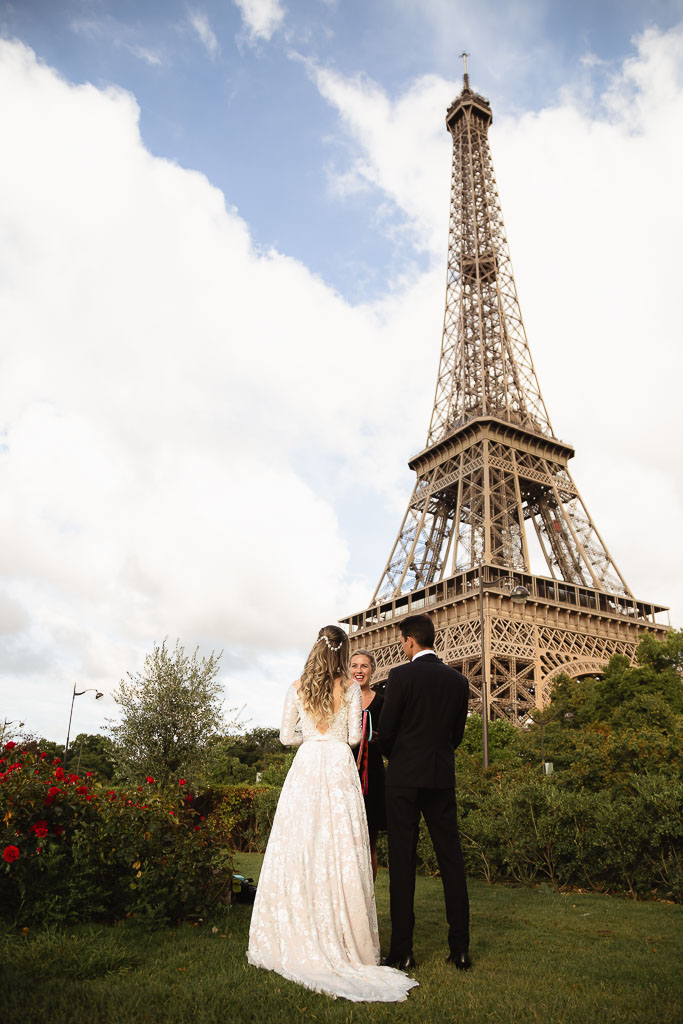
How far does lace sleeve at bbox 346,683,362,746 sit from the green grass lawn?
1.49 m

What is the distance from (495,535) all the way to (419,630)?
3006cm

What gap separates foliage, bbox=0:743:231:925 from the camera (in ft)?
16.7

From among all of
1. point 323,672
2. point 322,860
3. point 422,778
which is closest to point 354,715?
point 323,672

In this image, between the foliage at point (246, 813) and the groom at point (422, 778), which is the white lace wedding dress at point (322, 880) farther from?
the foliage at point (246, 813)

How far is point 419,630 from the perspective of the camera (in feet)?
17.2

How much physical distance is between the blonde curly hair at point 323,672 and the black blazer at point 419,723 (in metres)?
0.39

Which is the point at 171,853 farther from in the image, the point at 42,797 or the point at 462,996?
the point at 462,996

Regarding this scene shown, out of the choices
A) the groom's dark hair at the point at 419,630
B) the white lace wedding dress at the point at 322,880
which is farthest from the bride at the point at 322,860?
the groom's dark hair at the point at 419,630

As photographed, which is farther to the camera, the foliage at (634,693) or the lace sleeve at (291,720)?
the foliage at (634,693)

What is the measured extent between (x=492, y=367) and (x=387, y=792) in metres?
39.4

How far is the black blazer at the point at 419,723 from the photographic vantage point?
16.0ft

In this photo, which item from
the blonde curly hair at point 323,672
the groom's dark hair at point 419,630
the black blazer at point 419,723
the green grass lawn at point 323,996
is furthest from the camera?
the groom's dark hair at point 419,630

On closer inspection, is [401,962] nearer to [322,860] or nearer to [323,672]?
[322,860]

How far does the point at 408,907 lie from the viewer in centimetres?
462
